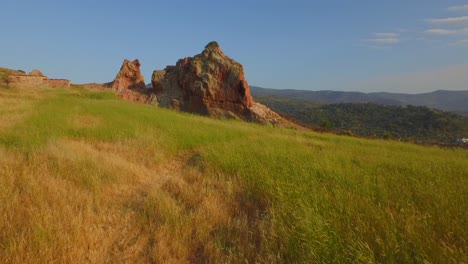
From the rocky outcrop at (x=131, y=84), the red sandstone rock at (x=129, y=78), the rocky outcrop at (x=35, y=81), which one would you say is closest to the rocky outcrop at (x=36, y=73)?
the rocky outcrop at (x=35, y=81)

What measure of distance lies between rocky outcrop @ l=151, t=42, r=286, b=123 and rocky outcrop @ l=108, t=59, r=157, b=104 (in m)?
2.84

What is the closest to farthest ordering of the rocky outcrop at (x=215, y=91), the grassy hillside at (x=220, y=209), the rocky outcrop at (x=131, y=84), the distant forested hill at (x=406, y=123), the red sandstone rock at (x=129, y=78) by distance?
the grassy hillside at (x=220, y=209)
the rocky outcrop at (x=215, y=91)
the rocky outcrop at (x=131, y=84)
the red sandstone rock at (x=129, y=78)
the distant forested hill at (x=406, y=123)

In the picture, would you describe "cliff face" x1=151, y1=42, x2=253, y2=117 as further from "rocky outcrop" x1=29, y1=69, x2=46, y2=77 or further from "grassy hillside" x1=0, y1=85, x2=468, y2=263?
"rocky outcrop" x1=29, y1=69, x2=46, y2=77

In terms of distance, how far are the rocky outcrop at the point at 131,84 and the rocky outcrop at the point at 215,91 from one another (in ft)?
9.31

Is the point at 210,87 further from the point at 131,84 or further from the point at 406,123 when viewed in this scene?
the point at 406,123

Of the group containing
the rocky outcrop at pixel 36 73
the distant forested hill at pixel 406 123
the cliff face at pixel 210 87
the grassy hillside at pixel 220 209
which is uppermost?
the rocky outcrop at pixel 36 73

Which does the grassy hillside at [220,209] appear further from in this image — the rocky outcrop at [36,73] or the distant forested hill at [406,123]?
the distant forested hill at [406,123]

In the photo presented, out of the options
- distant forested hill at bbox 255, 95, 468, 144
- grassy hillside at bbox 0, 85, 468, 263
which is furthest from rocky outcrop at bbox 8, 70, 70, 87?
distant forested hill at bbox 255, 95, 468, 144

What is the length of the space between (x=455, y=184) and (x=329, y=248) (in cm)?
363

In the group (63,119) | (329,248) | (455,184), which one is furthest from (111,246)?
(63,119)

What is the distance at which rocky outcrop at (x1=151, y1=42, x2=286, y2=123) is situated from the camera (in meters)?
23.9

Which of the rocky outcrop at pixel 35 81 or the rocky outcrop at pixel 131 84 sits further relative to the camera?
the rocky outcrop at pixel 35 81

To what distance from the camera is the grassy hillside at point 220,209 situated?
123 inches

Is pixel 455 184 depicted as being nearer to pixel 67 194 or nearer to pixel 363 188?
pixel 363 188
